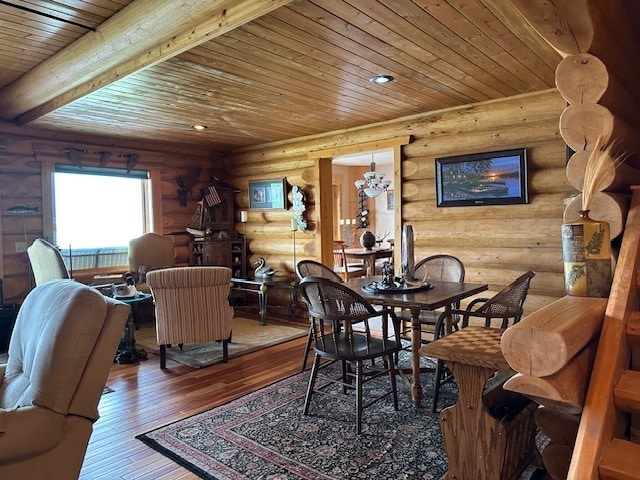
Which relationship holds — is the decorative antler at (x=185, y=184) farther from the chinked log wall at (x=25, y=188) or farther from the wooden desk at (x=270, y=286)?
the wooden desk at (x=270, y=286)

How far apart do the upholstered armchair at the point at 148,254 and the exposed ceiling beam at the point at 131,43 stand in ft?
7.09

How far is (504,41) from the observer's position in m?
2.86

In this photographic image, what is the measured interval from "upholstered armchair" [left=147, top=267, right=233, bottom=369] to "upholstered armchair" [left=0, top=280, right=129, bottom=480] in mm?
1895

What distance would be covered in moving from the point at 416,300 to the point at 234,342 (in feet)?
8.37

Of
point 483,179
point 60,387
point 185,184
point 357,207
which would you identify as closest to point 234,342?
point 185,184

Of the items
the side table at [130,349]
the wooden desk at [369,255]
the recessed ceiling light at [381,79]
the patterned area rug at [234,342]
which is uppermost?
the recessed ceiling light at [381,79]

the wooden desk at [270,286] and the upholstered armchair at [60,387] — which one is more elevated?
the upholstered armchair at [60,387]

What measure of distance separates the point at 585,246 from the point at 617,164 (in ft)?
1.47

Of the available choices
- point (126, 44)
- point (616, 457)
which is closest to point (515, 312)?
point (616, 457)

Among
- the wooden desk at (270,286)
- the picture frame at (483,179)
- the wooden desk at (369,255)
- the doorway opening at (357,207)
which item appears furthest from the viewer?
the doorway opening at (357,207)

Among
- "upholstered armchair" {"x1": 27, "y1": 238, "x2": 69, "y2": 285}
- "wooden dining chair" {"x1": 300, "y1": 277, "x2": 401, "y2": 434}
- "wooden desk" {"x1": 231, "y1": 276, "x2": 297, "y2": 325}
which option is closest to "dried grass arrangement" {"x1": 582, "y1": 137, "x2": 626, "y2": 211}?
"wooden dining chair" {"x1": 300, "y1": 277, "x2": 401, "y2": 434}

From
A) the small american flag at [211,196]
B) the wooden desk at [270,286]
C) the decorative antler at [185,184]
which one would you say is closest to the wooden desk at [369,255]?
the wooden desk at [270,286]

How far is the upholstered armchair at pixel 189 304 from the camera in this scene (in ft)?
12.7

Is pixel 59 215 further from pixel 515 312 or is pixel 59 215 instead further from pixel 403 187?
pixel 515 312
